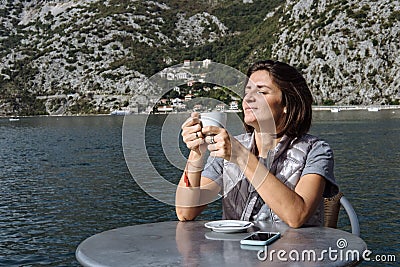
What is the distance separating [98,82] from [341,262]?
5956 inches

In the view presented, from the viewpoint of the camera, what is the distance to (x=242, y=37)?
6314 inches

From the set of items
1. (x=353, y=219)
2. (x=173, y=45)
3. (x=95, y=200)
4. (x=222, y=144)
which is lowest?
(x=95, y=200)

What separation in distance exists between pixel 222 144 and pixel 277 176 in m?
0.83

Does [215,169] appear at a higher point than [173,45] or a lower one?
lower

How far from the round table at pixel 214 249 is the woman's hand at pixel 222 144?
0.55 meters

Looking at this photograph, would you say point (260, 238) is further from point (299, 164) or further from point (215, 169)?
point (215, 169)

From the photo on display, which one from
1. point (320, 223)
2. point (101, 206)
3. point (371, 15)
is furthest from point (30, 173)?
point (371, 15)

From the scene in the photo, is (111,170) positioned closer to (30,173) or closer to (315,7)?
(30,173)

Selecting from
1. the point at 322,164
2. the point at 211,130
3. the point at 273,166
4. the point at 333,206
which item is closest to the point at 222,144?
the point at 211,130

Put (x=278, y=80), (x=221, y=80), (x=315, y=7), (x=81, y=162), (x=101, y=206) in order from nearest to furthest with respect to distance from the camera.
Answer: (x=221, y=80)
(x=278, y=80)
(x=101, y=206)
(x=81, y=162)
(x=315, y=7)

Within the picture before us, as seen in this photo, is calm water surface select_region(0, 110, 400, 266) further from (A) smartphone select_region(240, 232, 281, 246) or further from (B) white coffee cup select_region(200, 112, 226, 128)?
(A) smartphone select_region(240, 232, 281, 246)

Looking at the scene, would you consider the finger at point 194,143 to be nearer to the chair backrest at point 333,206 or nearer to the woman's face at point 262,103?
the woman's face at point 262,103

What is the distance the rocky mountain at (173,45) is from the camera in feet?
363

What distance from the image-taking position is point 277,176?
13.7 ft
